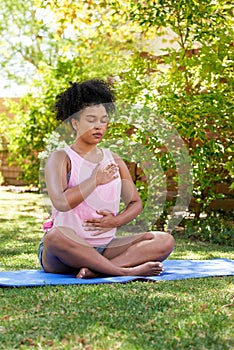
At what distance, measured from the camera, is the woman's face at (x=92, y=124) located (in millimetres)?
3508

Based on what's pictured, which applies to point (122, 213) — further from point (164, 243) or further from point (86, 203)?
point (164, 243)

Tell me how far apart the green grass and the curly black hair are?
1062 millimetres

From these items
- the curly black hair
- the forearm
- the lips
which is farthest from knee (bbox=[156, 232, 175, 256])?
the curly black hair

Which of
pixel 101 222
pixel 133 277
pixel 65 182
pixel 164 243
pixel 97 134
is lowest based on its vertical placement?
pixel 133 277

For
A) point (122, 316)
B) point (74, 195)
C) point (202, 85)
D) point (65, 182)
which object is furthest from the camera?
point (202, 85)

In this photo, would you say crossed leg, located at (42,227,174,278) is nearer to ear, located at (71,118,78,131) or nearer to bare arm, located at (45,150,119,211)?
bare arm, located at (45,150,119,211)

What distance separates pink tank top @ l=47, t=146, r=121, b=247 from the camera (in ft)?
11.4

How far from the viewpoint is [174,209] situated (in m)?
6.33

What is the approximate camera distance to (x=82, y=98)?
3.64 meters

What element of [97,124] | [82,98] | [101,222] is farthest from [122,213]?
[82,98]

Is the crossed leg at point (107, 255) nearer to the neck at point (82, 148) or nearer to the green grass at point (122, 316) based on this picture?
the green grass at point (122, 316)

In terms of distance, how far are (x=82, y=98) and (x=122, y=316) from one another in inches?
60.3

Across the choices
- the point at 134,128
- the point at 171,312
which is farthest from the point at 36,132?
the point at 171,312

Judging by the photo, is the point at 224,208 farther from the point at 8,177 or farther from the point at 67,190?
the point at 8,177
